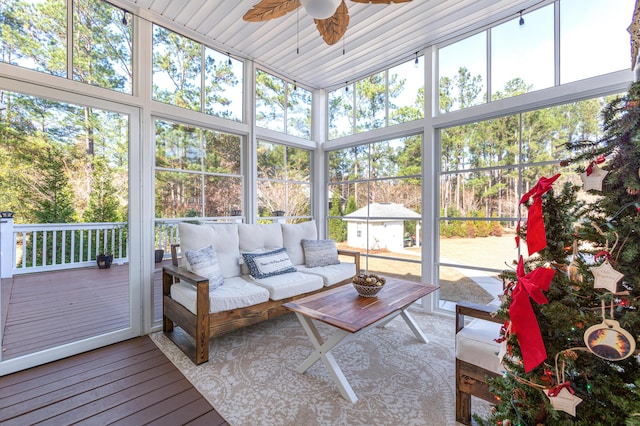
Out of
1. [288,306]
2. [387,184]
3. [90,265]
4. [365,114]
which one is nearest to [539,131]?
[387,184]

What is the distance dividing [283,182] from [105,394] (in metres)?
3.10

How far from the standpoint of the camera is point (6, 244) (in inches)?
113

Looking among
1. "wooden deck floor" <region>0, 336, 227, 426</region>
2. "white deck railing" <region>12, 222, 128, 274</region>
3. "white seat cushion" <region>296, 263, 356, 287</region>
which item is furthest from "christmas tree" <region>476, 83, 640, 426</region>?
"white deck railing" <region>12, 222, 128, 274</region>

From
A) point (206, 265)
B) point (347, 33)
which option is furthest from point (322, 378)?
point (347, 33)

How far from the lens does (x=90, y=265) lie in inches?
152

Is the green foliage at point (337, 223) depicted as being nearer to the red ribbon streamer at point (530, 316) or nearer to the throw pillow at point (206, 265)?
the throw pillow at point (206, 265)

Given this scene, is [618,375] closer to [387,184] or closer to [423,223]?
[423,223]

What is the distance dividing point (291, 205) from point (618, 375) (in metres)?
3.90

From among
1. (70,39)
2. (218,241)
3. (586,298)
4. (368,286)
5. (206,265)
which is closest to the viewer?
(586,298)

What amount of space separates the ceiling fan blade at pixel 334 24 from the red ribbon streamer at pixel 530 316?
200 cm

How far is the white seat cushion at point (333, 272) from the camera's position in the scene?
3143mm

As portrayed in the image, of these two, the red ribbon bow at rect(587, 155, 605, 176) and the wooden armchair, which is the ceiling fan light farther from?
the wooden armchair

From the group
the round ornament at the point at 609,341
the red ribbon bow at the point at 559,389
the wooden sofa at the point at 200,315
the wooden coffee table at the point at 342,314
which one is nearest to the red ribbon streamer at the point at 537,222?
the round ornament at the point at 609,341

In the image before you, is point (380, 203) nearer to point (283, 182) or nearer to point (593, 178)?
point (283, 182)
